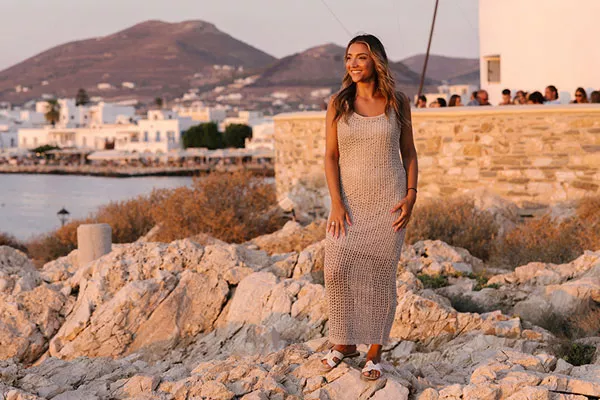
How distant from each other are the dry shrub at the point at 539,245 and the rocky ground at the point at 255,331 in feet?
6.27

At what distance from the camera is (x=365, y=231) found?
525 cm

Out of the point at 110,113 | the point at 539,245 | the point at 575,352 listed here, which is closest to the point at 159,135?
the point at 110,113

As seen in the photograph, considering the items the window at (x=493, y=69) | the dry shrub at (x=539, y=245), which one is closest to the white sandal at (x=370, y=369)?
the dry shrub at (x=539, y=245)

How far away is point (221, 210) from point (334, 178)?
411 inches

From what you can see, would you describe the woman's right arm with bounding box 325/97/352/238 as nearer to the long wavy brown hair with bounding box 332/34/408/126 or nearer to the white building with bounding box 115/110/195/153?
the long wavy brown hair with bounding box 332/34/408/126

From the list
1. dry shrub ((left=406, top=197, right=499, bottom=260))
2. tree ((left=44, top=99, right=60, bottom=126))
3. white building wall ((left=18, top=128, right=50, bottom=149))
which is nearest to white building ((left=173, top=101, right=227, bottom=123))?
white building wall ((left=18, top=128, right=50, bottom=149))

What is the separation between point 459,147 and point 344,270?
35.4 ft

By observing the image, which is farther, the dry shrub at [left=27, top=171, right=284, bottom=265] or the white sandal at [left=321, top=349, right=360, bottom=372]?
the dry shrub at [left=27, top=171, right=284, bottom=265]

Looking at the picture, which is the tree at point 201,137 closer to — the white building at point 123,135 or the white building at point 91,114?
the white building at point 123,135

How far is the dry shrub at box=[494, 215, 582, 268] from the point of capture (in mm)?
11391

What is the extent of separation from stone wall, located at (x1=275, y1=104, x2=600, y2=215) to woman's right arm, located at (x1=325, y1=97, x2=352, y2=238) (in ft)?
34.0

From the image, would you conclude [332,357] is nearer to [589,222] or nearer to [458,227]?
[458,227]

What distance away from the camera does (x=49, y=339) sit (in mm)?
8078

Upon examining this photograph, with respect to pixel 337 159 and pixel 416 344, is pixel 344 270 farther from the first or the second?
pixel 416 344
